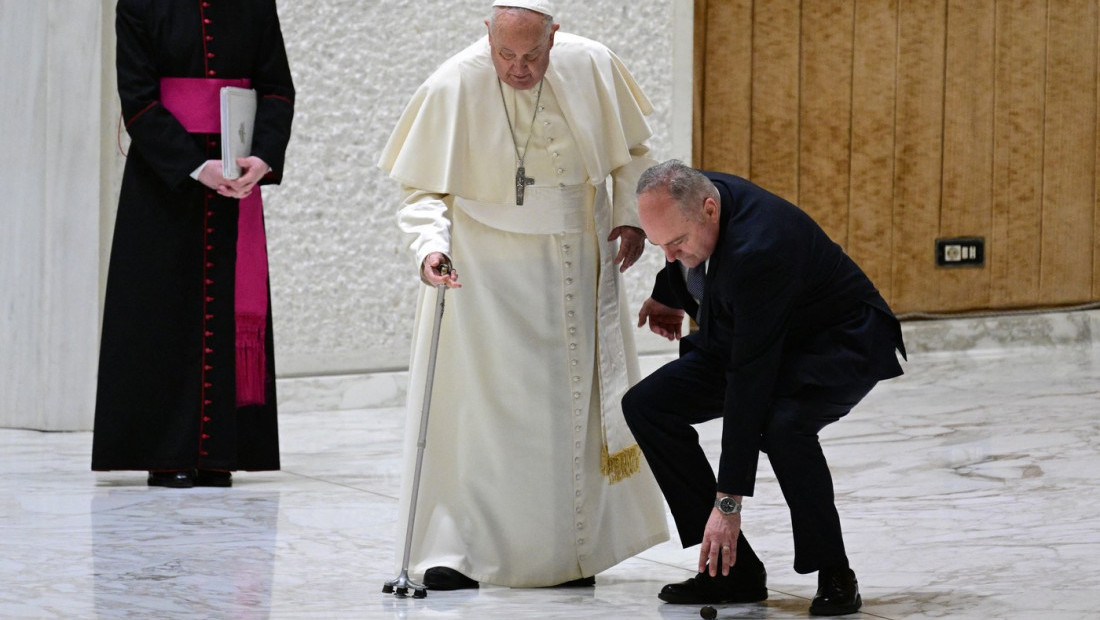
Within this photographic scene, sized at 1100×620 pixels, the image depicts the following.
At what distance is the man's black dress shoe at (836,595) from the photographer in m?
3.66

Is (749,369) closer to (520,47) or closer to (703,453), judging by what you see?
(703,453)

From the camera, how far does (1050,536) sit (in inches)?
175

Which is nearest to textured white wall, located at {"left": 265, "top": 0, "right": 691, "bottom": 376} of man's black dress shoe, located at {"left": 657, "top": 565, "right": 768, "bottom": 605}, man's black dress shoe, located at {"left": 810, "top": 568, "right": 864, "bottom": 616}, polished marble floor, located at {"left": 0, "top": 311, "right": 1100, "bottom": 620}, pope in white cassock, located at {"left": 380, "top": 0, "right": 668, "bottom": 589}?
polished marble floor, located at {"left": 0, "top": 311, "right": 1100, "bottom": 620}

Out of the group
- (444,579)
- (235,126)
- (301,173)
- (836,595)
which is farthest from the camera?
(301,173)

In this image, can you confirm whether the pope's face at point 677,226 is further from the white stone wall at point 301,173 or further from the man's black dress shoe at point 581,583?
the white stone wall at point 301,173

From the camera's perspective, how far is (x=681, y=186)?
356 cm

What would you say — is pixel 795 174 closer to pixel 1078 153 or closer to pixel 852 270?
pixel 1078 153

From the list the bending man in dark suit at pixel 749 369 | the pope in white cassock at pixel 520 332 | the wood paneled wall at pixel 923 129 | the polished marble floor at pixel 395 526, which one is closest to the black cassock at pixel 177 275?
the polished marble floor at pixel 395 526

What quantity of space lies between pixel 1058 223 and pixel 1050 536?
14.6ft

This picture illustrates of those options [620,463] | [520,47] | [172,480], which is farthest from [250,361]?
[520,47]

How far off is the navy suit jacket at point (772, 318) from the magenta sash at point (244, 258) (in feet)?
6.10

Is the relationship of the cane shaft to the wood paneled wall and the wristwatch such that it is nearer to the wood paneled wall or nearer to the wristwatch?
the wristwatch

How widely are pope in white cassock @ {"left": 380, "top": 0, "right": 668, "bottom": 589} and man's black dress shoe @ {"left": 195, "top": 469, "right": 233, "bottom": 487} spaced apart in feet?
4.67

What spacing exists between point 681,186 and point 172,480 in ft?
7.74
